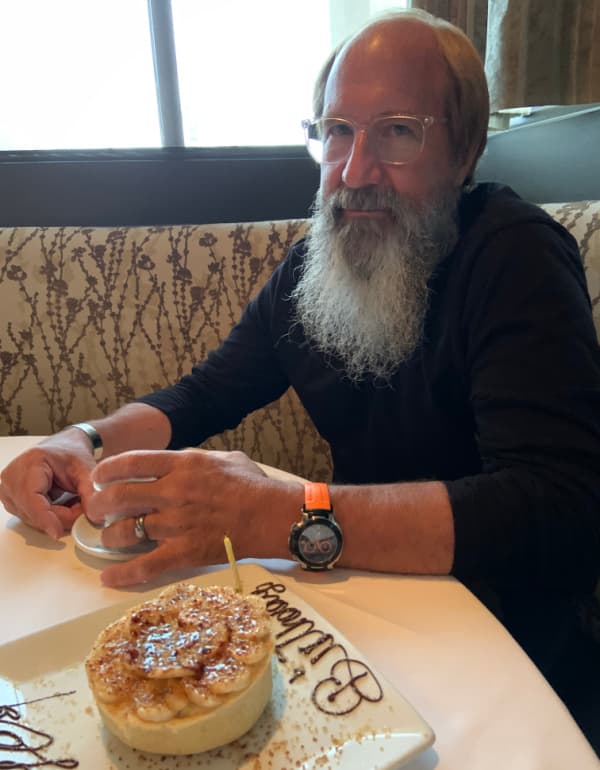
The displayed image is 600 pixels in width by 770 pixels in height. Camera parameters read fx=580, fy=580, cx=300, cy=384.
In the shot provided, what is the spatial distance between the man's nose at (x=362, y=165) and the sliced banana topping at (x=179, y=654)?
92 centimetres

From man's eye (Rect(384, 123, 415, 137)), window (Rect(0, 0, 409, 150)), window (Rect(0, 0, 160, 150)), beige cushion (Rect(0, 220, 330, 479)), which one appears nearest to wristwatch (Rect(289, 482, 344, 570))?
man's eye (Rect(384, 123, 415, 137))

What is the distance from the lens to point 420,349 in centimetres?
119

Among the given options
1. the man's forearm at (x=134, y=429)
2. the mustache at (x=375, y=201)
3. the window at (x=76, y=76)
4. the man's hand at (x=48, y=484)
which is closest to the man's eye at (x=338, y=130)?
the mustache at (x=375, y=201)

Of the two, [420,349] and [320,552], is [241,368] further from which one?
[320,552]

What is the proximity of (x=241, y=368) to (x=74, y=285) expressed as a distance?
794 mm

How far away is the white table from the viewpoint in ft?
1.70

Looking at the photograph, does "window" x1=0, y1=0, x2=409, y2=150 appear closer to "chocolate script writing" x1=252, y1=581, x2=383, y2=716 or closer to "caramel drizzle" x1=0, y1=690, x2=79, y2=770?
"chocolate script writing" x1=252, y1=581, x2=383, y2=716

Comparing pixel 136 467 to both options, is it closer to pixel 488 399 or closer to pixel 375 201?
pixel 488 399

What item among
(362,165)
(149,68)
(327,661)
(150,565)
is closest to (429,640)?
(327,661)

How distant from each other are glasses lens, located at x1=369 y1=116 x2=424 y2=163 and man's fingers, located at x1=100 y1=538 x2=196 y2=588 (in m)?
0.90

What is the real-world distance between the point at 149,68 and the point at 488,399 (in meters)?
2.22

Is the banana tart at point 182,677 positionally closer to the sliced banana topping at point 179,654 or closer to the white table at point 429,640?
the sliced banana topping at point 179,654

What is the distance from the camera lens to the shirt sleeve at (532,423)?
0.83 metres

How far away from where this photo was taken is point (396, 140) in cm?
123
